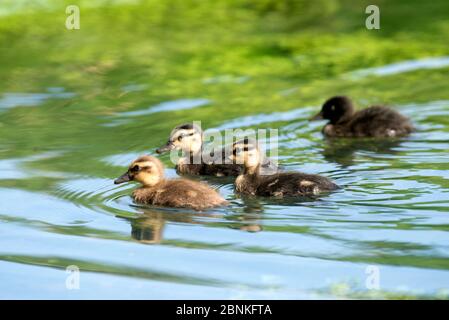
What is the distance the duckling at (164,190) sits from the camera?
7727 mm

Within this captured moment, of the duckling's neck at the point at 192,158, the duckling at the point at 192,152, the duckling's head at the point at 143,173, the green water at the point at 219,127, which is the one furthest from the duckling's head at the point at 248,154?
the duckling's neck at the point at 192,158

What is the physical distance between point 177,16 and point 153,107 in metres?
3.99

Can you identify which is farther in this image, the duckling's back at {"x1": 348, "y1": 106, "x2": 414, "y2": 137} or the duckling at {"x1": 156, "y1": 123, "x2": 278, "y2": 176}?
the duckling's back at {"x1": 348, "y1": 106, "x2": 414, "y2": 137}

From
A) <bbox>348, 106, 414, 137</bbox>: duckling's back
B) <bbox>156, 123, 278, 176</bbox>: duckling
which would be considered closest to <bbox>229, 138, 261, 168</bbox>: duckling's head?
<bbox>156, 123, 278, 176</bbox>: duckling

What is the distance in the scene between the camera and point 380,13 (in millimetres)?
14609

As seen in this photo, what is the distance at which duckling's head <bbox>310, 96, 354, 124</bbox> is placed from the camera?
34.1 feet

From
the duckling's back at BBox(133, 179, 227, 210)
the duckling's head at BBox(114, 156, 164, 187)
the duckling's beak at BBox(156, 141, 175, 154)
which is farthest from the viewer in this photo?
the duckling's beak at BBox(156, 141, 175, 154)

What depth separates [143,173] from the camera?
812 centimetres

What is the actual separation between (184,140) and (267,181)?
4.99ft

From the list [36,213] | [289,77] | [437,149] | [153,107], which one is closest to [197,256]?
[36,213]

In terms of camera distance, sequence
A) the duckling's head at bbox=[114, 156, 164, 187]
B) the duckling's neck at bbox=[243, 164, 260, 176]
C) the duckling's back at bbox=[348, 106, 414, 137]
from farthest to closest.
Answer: the duckling's back at bbox=[348, 106, 414, 137]
the duckling's neck at bbox=[243, 164, 260, 176]
the duckling's head at bbox=[114, 156, 164, 187]

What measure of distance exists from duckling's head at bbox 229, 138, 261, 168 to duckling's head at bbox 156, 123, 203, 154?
2.98 ft

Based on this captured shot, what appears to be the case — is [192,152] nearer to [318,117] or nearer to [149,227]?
[318,117]

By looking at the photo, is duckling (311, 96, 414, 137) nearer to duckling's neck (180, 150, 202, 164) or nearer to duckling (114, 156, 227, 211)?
duckling's neck (180, 150, 202, 164)
